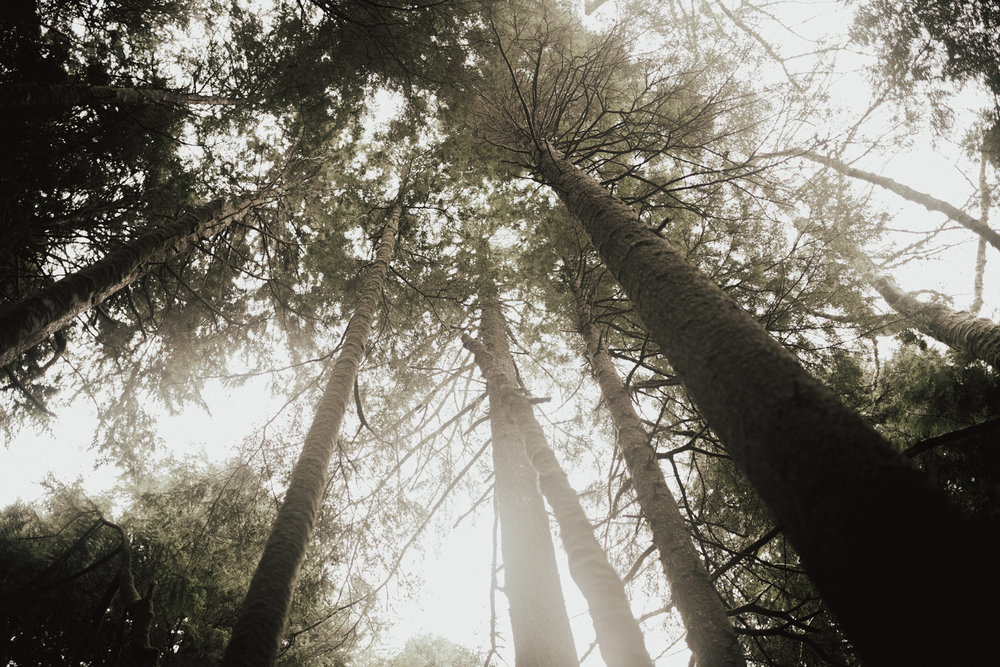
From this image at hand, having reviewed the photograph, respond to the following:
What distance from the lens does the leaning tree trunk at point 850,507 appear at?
0.75m

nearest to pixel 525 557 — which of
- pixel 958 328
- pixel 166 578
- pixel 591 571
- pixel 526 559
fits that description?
pixel 526 559

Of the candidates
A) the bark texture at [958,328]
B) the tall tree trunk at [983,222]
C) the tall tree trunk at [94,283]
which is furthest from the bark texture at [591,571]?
the tall tree trunk at [983,222]

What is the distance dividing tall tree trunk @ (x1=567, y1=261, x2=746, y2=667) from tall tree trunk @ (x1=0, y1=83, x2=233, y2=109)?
20.3ft

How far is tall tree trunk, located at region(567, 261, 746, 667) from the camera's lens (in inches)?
103

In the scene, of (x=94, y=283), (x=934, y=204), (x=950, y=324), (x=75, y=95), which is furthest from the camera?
(x=934, y=204)

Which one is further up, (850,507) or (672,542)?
(672,542)

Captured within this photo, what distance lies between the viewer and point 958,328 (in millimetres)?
5816

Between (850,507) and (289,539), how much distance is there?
2.51m

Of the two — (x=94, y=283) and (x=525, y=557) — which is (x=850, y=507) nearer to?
(x=525, y=557)

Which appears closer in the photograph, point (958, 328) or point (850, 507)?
point (850, 507)

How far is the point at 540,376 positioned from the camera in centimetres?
805

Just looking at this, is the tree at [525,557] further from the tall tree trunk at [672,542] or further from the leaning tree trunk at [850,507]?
the leaning tree trunk at [850,507]

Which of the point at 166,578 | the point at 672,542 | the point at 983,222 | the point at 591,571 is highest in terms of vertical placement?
the point at 983,222

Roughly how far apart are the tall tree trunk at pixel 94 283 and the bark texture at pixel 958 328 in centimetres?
846
